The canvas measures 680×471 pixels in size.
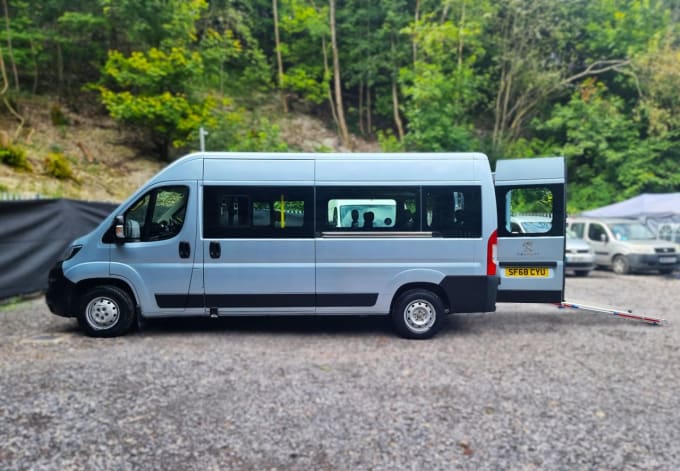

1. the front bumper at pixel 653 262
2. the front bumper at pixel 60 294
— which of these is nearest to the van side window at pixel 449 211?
the front bumper at pixel 60 294

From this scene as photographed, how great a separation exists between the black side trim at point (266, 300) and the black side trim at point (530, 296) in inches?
83.9

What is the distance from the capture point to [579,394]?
14.6 feet

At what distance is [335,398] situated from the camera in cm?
429

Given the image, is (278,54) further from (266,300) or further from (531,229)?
(266,300)

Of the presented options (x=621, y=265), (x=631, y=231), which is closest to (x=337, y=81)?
(x=631, y=231)

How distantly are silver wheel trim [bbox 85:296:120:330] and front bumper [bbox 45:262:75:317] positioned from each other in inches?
10.3

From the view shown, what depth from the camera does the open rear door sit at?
6969mm

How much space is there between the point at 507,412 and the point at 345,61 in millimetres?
27970

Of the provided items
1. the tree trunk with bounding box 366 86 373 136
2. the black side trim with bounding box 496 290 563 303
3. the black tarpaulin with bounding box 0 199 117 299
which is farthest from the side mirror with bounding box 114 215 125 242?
the tree trunk with bounding box 366 86 373 136

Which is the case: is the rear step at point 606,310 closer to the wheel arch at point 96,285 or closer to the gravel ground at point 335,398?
the gravel ground at point 335,398

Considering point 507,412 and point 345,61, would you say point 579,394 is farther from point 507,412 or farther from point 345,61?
point 345,61

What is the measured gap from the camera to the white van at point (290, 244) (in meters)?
6.26

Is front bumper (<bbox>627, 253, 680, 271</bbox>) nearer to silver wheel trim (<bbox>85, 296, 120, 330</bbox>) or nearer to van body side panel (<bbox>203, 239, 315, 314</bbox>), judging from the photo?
van body side panel (<bbox>203, 239, 315, 314</bbox>)

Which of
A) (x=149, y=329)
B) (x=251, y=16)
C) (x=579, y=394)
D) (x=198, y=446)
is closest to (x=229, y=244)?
(x=149, y=329)
